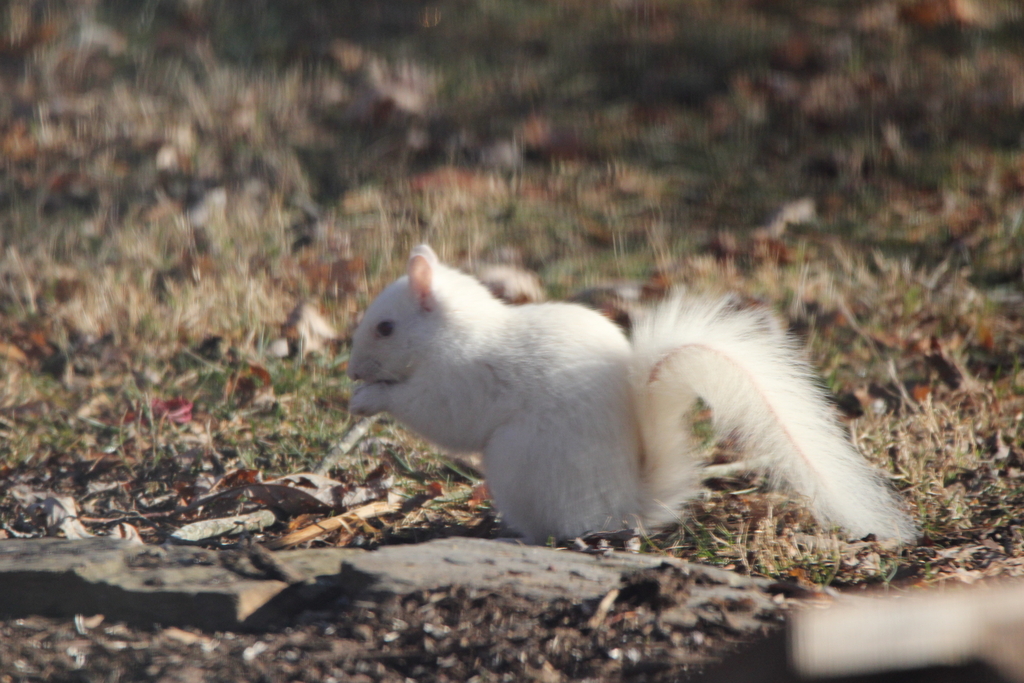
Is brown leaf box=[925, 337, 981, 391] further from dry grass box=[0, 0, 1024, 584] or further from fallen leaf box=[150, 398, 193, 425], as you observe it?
fallen leaf box=[150, 398, 193, 425]

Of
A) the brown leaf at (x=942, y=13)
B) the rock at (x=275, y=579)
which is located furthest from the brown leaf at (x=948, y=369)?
the brown leaf at (x=942, y=13)

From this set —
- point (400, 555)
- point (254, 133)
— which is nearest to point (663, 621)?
point (400, 555)

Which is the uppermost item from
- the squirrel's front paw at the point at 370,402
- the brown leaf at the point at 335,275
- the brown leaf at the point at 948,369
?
the brown leaf at the point at 335,275

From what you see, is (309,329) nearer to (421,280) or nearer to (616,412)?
(421,280)

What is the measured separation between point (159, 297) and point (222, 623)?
2642 mm

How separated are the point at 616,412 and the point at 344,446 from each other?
0.98 metres

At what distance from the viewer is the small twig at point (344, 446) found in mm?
3031

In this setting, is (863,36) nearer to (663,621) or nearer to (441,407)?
(441,407)

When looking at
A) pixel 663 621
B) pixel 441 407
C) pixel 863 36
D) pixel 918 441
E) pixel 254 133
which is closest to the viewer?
pixel 663 621

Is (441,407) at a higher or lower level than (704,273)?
lower

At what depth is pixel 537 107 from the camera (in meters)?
6.29

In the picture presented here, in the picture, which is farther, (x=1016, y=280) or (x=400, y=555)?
(x=1016, y=280)

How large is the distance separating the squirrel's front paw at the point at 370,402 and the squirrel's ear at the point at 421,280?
26 cm

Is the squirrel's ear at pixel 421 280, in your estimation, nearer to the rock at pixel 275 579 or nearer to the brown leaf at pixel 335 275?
the rock at pixel 275 579
